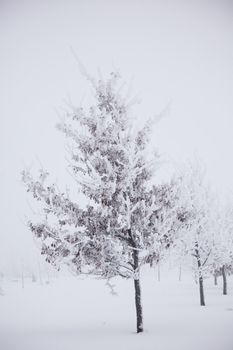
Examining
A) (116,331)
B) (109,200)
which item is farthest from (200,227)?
(109,200)

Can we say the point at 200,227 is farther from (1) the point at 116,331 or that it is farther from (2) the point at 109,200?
(2) the point at 109,200

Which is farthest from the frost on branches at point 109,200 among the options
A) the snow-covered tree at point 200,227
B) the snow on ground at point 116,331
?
the snow-covered tree at point 200,227

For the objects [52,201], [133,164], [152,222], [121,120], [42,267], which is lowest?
[42,267]

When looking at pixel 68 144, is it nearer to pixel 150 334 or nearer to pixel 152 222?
pixel 152 222

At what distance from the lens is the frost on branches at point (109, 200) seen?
10977 mm

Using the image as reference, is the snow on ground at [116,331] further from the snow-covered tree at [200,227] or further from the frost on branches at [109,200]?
the snow-covered tree at [200,227]

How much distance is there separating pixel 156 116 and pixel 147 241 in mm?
4184

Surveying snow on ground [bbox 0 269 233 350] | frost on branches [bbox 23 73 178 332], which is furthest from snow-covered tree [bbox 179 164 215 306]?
frost on branches [bbox 23 73 178 332]

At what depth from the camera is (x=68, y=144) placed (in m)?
11.7

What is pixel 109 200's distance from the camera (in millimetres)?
10867

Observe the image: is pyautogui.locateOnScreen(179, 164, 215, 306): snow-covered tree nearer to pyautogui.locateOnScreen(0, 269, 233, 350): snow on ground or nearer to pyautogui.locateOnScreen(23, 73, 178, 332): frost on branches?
pyautogui.locateOnScreen(0, 269, 233, 350): snow on ground

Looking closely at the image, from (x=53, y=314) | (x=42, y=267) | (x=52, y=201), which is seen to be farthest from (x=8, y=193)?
(x=52, y=201)

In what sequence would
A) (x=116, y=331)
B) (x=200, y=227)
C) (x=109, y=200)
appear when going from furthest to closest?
(x=200, y=227)
(x=116, y=331)
(x=109, y=200)

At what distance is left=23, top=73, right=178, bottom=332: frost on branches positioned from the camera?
11.0m
